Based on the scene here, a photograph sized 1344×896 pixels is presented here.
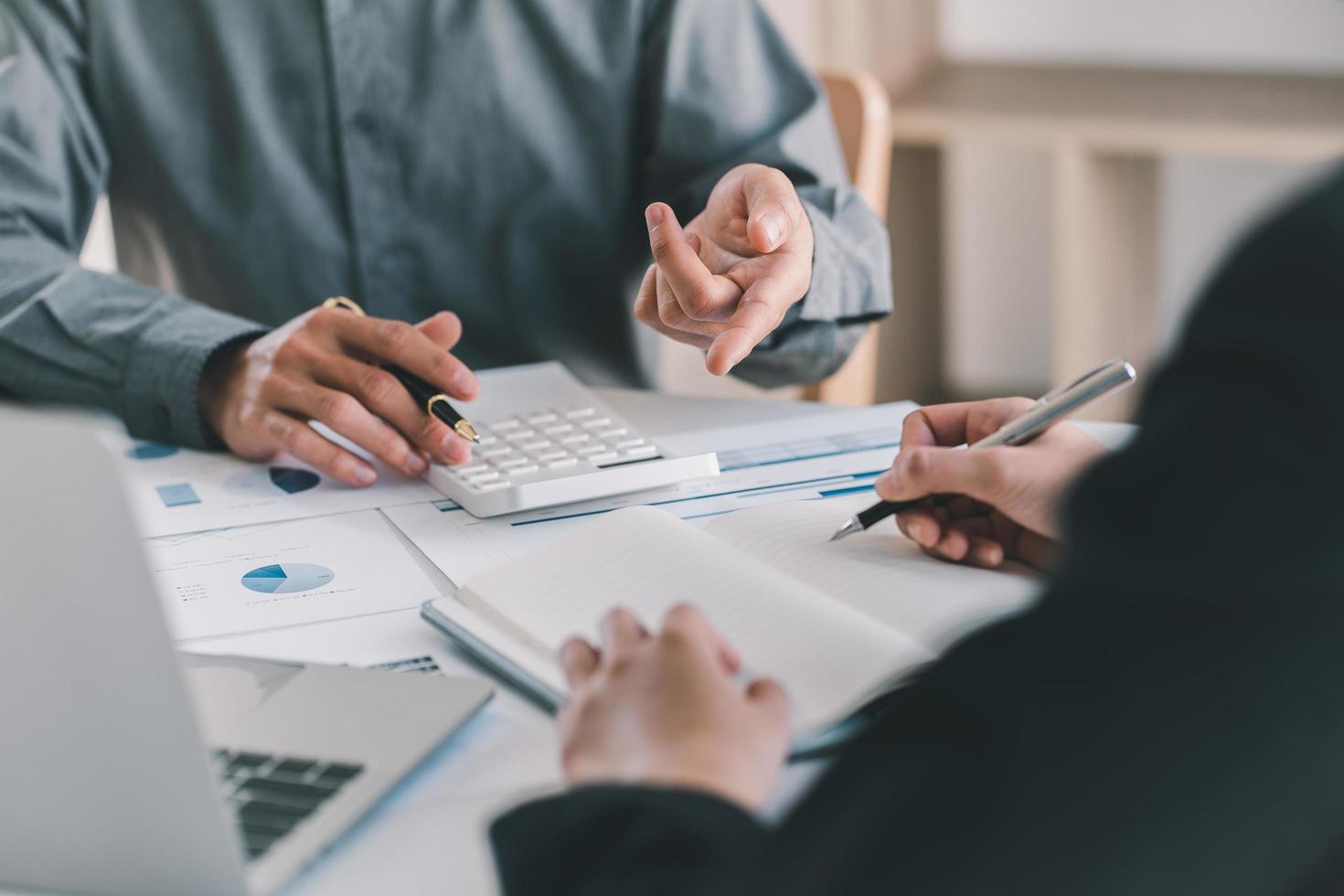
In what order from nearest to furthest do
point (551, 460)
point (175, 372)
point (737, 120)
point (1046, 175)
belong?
point (551, 460) < point (175, 372) < point (737, 120) < point (1046, 175)

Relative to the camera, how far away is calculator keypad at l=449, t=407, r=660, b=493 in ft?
2.82

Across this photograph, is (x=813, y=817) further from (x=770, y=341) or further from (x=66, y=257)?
(x=66, y=257)

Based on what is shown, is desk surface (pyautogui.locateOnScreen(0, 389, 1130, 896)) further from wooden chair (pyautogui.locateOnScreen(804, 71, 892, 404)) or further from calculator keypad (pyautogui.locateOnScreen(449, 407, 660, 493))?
wooden chair (pyautogui.locateOnScreen(804, 71, 892, 404))

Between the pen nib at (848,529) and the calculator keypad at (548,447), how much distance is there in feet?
0.58

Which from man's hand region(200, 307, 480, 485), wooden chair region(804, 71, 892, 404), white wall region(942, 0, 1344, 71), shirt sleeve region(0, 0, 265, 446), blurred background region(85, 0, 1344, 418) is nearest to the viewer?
man's hand region(200, 307, 480, 485)

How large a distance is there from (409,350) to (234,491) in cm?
14

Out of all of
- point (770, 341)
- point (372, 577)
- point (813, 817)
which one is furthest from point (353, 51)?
point (813, 817)

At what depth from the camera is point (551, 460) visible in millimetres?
879

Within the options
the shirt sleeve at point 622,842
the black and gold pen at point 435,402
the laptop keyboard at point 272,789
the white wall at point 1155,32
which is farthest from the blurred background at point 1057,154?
the shirt sleeve at point 622,842

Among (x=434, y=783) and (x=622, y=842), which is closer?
(x=622, y=842)

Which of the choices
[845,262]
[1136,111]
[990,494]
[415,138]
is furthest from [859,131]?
[1136,111]

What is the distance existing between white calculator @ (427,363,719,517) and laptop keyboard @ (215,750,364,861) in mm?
306

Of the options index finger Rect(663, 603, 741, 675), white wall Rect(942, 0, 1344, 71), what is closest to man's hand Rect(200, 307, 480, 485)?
index finger Rect(663, 603, 741, 675)

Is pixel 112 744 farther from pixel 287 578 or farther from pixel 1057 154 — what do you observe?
pixel 1057 154
